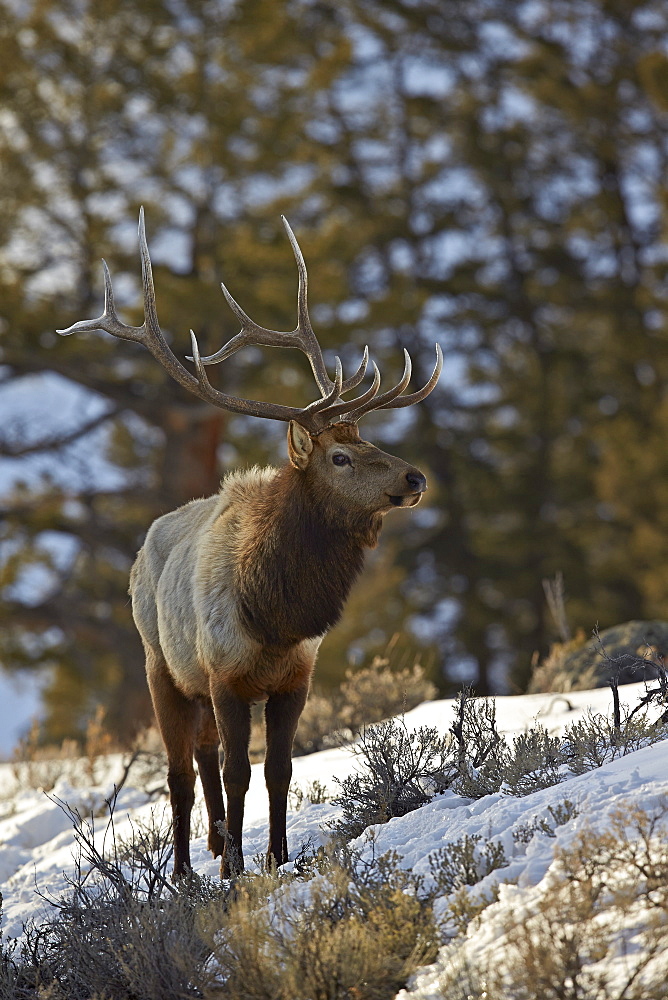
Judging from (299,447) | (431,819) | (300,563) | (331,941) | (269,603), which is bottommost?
(331,941)

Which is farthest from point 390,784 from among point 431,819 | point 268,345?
point 268,345

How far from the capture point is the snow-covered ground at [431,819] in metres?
3.57

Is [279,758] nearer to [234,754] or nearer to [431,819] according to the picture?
[234,754]

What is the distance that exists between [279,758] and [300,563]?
857mm

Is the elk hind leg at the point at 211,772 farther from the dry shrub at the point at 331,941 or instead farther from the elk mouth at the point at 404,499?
the dry shrub at the point at 331,941

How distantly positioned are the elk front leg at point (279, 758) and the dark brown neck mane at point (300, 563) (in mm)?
312

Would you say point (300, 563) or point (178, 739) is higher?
point (300, 563)

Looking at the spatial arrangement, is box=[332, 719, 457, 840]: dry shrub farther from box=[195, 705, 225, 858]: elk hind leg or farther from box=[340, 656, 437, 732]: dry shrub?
box=[340, 656, 437, 732]: dry shrub

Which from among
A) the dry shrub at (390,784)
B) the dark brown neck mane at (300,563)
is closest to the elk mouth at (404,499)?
the dark brown neck mane at (300,563)

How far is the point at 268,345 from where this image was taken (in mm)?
5652

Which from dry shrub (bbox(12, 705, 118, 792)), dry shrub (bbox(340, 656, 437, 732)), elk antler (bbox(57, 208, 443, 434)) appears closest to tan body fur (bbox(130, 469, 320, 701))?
elk antler (bbox(57, 208, 443, 434))

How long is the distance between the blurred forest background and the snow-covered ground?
304 inches

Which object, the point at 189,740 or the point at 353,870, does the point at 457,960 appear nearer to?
the point at 353,870

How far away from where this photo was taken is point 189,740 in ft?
18.7
